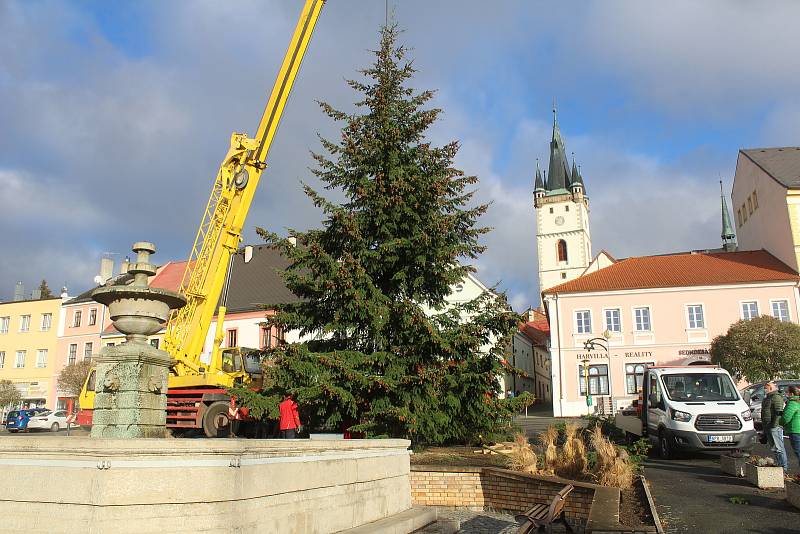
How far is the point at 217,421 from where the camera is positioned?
19094mm

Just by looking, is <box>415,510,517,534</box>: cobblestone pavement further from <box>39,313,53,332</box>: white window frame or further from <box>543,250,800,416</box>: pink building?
<box>39,313,53,332</box>: white window frame

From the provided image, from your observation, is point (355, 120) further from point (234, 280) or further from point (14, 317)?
point (14, 317)

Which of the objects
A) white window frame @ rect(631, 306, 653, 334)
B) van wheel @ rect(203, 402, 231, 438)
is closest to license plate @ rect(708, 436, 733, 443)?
van wheel @ rect(203, 402, 231, 438)

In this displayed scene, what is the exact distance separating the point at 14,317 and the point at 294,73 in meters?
44.1

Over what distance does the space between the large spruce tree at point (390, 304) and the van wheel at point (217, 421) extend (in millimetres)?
4077

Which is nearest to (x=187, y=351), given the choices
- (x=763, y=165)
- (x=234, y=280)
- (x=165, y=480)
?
(x=165, y=480)

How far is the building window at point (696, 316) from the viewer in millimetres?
37562

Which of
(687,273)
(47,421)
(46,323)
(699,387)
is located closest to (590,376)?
(687,273)

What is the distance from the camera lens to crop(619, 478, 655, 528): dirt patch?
25.3ft

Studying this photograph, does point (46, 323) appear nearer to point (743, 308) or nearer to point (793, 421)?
point (743, 308)

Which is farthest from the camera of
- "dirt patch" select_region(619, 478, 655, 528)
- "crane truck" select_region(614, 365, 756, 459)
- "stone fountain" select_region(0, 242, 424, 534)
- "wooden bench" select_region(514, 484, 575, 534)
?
"crane truck" select_region(614, 365, 756, 459)

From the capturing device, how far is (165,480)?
6.11 metres

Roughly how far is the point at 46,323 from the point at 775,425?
173ft

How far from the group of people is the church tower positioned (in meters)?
82.6
